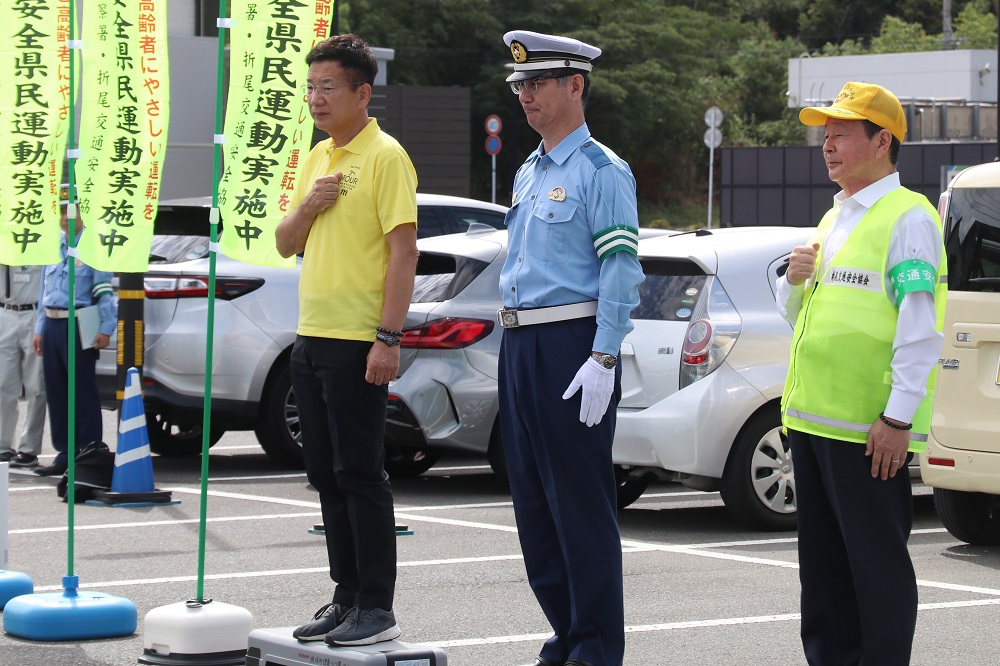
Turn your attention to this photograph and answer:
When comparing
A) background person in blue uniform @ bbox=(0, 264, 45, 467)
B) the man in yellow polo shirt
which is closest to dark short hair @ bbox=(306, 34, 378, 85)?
the man in yellow polo shirt

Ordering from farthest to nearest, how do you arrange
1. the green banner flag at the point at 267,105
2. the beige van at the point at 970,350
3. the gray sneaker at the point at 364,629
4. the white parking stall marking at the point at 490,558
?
the beige van at the point at 970,350 < the white parking stall marking at the point at 490,558 < the green banner flag at the point at 267,105 < the gray sneaker at the point at 364,629

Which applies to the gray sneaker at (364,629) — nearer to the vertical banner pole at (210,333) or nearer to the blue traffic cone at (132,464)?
the vertical banner pole at (210,333)

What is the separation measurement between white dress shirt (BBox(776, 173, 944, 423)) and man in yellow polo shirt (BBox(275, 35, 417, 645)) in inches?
58.5

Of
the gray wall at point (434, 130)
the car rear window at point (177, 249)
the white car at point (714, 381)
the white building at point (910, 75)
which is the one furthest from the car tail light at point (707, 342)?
the white building at point (910, 75)

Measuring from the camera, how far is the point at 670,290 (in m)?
8.52

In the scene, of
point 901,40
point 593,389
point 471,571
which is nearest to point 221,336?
point 471,571

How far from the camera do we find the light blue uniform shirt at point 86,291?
1025 centimetres

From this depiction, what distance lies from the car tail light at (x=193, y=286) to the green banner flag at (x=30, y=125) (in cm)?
319

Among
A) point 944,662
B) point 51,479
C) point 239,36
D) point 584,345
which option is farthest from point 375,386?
point 51,479

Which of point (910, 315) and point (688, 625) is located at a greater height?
point (910, 315)

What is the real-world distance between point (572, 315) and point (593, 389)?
0.27 meters

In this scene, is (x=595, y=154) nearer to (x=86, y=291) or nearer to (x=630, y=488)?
(x=630, y=488)

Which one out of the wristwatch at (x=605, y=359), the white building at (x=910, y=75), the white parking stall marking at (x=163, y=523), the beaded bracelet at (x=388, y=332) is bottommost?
the white parking stall marking at (x=163, y=523)

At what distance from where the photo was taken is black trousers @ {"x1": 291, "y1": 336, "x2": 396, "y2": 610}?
5.18 metres
